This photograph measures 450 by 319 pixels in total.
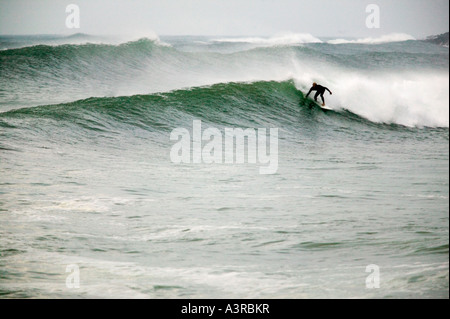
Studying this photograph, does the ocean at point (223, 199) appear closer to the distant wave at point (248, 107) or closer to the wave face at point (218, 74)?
the distant wave at point (248, 107)

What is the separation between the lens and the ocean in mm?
4918

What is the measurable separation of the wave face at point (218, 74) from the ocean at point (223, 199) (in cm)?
18

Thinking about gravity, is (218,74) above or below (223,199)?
above

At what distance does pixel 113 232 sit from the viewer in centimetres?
630

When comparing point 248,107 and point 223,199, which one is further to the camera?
point 248,107

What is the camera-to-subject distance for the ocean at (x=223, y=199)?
4.92m

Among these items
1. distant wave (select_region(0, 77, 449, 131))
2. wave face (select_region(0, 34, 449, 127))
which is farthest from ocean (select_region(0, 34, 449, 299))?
wave face (select_region(0, 34, 449, 127))

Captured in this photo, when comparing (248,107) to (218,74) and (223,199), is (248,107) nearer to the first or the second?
(218,74)

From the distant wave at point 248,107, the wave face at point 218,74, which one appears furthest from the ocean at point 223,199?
the wave face at point 218,74

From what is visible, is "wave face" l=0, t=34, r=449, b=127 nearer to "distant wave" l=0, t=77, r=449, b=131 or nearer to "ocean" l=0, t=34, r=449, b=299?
"distant wave" l=0, t=77, r=449, b=131

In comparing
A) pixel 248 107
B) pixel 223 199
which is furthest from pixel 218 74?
pixel 223 199

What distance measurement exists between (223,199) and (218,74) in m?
17.3

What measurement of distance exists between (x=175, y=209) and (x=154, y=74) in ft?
54.7

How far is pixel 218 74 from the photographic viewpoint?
2439cm
